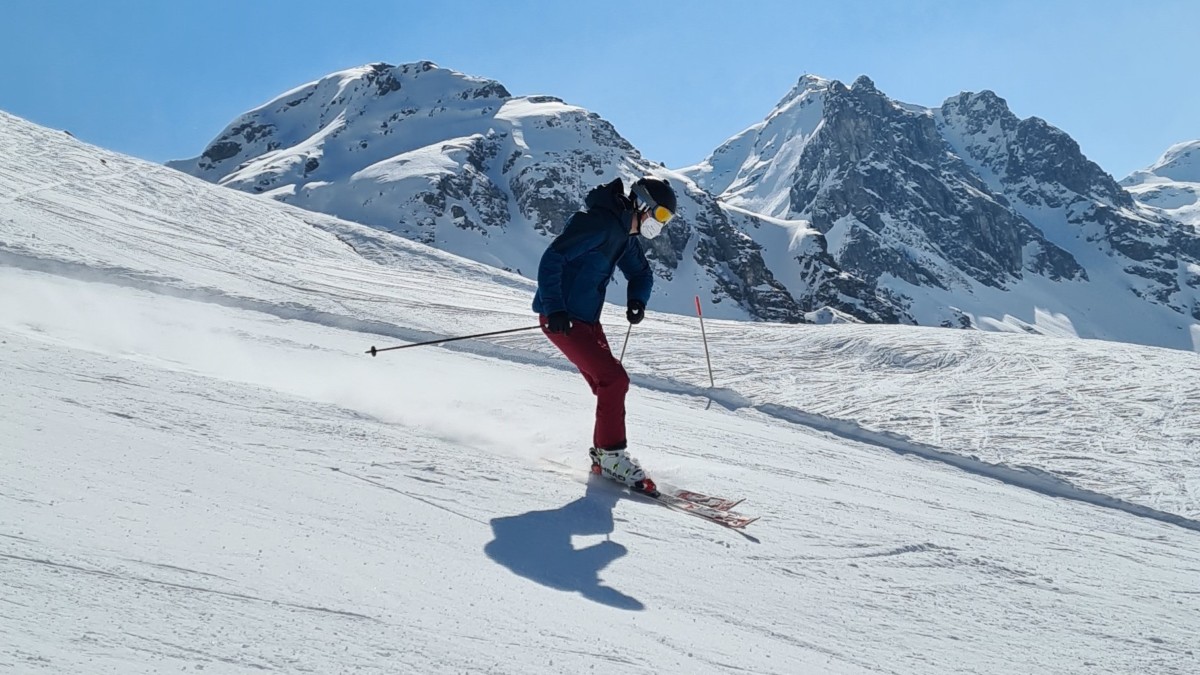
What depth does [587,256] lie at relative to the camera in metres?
6.27

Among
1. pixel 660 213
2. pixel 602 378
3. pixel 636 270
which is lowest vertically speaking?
pixel 602 378

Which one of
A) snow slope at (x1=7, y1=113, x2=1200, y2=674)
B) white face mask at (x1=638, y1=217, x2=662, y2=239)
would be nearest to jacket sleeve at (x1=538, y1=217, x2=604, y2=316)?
white face mask at (x1=638, y1=217, x2=662, y2=239)

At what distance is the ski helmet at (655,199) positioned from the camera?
6.42 metres

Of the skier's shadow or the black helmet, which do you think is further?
the black helmet

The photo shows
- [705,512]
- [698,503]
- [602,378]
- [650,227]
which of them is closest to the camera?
[705,512]

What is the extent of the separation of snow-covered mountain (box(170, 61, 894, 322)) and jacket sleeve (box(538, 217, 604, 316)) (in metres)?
103

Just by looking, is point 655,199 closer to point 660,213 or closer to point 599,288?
point 660,213

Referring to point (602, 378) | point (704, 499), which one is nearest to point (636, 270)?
point (602, 378)

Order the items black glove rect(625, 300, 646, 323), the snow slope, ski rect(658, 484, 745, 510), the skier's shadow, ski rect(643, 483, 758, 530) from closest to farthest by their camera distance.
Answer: the snow slope < the skier's shadow < ski rect(643, 483, 758, 530) < ski rect(658, 484, 745, 510) < black glove rect(625, 300, 646, 323)

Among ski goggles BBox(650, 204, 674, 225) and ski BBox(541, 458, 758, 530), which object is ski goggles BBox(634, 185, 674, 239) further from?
ski BBox(541, 458, 758, 530)

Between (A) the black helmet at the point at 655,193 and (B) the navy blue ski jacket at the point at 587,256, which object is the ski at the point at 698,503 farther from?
(A) the black helmet at the point at 655,193

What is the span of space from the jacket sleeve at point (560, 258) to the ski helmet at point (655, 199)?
52 cm

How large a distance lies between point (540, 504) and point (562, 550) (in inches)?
31.5

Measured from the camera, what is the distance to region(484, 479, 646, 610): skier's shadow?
3.78 m
